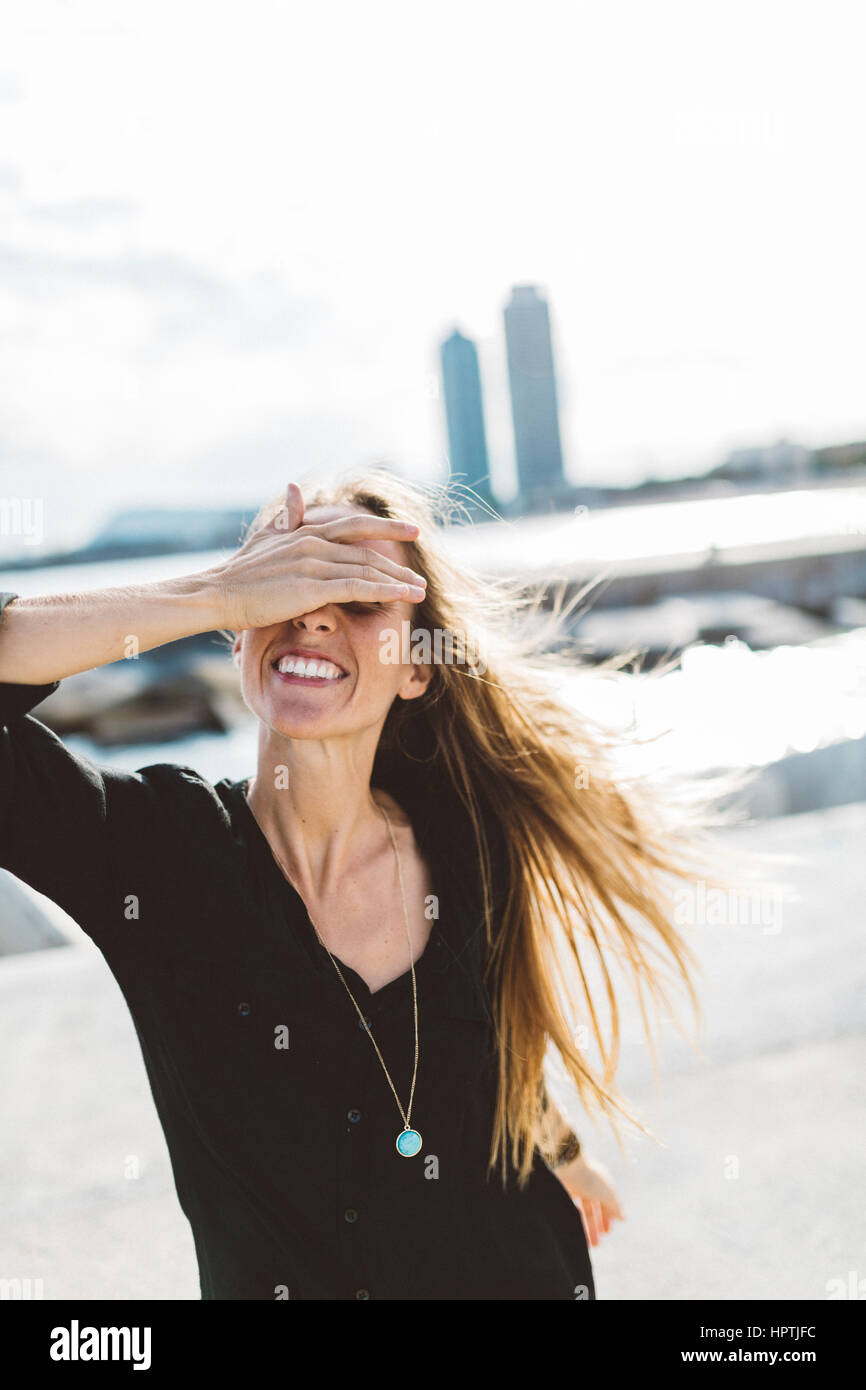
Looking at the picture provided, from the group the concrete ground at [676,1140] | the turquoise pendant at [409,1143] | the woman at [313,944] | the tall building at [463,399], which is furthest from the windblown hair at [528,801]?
the tall building at [463,399]

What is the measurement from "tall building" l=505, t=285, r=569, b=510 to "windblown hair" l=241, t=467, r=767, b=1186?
108ft

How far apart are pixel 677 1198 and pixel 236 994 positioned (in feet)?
5.45

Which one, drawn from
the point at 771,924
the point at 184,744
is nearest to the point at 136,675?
the point at 184,744

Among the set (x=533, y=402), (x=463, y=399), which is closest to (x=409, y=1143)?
(x=533, y=402)

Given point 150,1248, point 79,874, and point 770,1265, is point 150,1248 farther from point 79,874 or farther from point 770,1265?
point 79,874

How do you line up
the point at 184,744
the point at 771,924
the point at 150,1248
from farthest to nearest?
the point at 184,744
the point at 771,924
the point at 150,1248

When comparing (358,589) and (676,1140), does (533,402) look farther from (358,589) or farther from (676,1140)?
(358,589)

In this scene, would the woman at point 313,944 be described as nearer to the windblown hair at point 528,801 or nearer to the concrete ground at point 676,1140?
the windblown hair at point 528,801

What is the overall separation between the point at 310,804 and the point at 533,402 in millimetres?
40708

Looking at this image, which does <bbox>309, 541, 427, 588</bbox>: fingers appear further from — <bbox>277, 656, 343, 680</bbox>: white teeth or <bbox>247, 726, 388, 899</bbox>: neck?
<bbox>247, 726, 388, 899</bbox>: neck

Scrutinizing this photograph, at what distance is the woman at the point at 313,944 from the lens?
135 cm

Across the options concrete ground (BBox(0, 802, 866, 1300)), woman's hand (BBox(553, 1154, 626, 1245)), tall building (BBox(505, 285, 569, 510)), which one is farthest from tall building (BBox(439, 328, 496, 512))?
woman's hand (BBox(553, 1154, 626, 1245))

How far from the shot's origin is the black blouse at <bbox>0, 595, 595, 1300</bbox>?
142cm

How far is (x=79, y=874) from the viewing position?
137 centimetres
